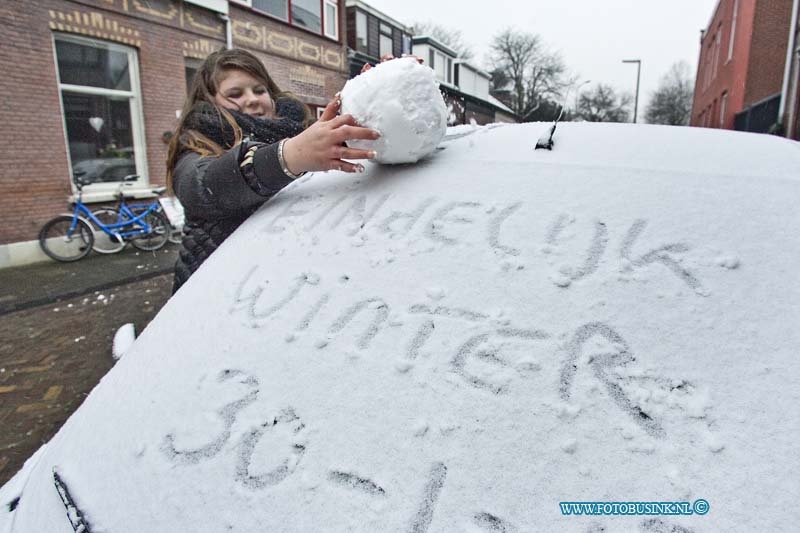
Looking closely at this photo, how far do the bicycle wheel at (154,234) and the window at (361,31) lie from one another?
36.0 feet

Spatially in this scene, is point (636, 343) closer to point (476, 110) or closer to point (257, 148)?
point (257, 148)

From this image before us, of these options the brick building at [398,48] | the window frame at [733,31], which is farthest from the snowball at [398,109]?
the window frame at [733,31]

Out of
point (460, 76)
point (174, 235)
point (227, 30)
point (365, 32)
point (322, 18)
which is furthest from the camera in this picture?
point (460, 76)

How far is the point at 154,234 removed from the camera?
9.10m

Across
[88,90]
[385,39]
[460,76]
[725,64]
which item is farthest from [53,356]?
[460,76]

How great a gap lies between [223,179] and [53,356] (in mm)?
3788

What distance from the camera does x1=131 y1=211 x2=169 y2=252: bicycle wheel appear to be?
29.3ft

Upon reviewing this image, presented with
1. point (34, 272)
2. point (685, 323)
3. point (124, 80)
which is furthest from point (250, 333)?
point (124, 80)

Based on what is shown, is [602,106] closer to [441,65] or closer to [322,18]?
[441,65]

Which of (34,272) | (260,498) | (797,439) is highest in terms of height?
(797,439)

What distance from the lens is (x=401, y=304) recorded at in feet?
3.00

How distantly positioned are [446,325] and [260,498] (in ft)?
1.28

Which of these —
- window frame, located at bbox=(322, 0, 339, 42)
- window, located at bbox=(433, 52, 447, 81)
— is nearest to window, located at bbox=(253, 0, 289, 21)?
window frame, located at bbox=(322, 0, 339, 42)

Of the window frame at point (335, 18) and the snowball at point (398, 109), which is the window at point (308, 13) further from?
the snowball at point (398, 109)
